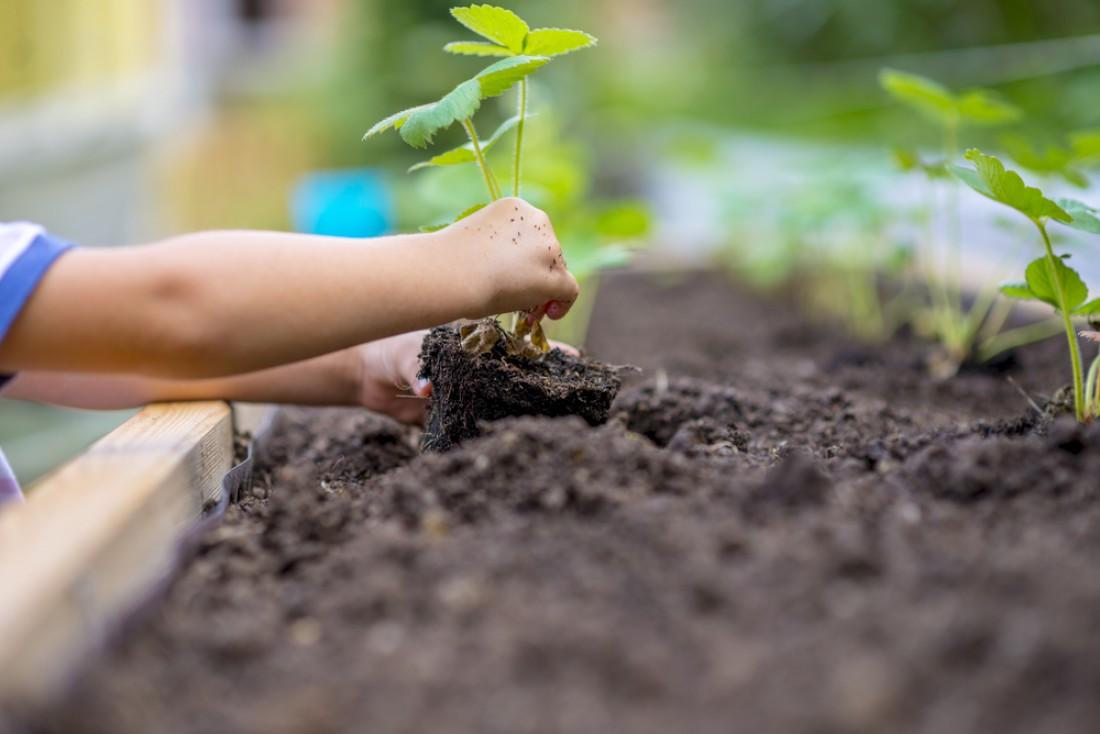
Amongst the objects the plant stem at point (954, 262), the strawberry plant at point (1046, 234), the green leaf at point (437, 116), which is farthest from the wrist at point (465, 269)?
the plant stem at point (954, 262)

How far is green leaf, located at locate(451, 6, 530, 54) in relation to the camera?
1106mm

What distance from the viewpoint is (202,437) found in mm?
1181

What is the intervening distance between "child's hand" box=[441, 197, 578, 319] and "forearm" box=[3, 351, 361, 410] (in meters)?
0.39

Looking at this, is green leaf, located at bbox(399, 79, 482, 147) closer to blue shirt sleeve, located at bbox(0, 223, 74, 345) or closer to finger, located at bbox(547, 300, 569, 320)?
finger, located at bbox(547, 300, 569, 320)

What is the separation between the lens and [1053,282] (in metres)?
1.27

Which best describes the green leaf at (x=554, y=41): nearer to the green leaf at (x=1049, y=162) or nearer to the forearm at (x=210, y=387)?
the forearm at (x=210, y=387)

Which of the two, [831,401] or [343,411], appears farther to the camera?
[343,411]

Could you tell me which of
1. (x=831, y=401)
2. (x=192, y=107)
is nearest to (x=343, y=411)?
(x=831, y=401)

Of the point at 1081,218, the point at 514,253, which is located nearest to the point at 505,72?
the point at 514,253

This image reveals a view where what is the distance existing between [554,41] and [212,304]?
50 cm

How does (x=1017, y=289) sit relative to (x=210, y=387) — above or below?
above

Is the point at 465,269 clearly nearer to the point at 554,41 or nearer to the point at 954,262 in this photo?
the point at 554,41

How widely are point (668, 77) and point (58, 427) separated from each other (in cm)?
607

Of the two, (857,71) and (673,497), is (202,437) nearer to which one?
(673,497)
